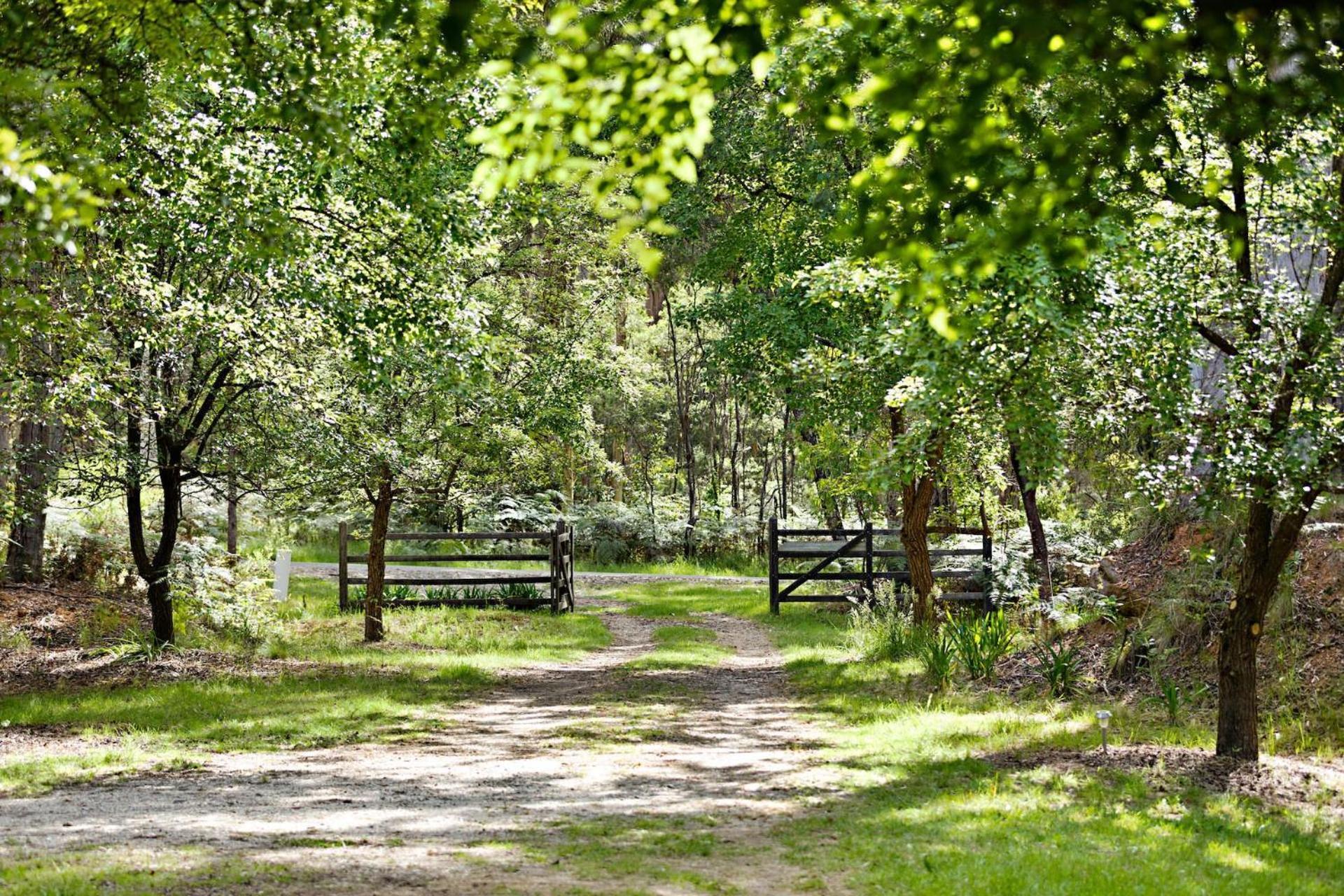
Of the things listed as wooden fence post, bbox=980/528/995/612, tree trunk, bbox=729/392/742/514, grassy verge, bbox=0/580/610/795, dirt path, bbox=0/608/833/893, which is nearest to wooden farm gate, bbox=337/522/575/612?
grassy verge, bbox=0/580/610/795

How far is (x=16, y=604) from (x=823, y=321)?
411 inches

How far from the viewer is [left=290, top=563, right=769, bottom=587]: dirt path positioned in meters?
26.1

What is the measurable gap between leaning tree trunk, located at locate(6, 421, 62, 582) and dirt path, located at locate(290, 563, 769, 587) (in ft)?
30.6

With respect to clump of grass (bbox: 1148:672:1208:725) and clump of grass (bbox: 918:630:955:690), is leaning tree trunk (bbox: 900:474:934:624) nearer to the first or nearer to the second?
clump of grass (bbox: 918:630:955:690)

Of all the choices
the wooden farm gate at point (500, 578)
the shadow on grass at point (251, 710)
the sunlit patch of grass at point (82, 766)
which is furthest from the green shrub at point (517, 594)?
the sunlit patch of grass at point (82, 766)

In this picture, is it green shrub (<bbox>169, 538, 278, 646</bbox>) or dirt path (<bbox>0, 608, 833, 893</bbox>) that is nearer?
dirt path (<bbox>0, 608, 833, 893</bbox>)

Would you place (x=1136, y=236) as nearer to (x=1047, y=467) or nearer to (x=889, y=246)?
(x=1047, y=467)

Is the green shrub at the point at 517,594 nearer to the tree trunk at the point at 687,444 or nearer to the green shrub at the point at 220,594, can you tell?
the green shrub at the point at 220,594

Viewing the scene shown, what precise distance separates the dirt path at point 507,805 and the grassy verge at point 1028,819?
1.33 ft

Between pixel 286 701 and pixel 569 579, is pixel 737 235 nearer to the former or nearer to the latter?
pixel 569 579

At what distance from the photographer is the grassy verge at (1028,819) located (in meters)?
5.79

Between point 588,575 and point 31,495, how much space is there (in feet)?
53.1

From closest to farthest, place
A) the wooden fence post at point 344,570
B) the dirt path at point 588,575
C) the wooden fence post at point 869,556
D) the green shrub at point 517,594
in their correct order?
the wooden fence post at point 344,570 < the wooden fence post at point 869,556 < the green shrub at point 517,594 < the dirt path at point 588,575

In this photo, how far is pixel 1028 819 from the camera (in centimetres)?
693
